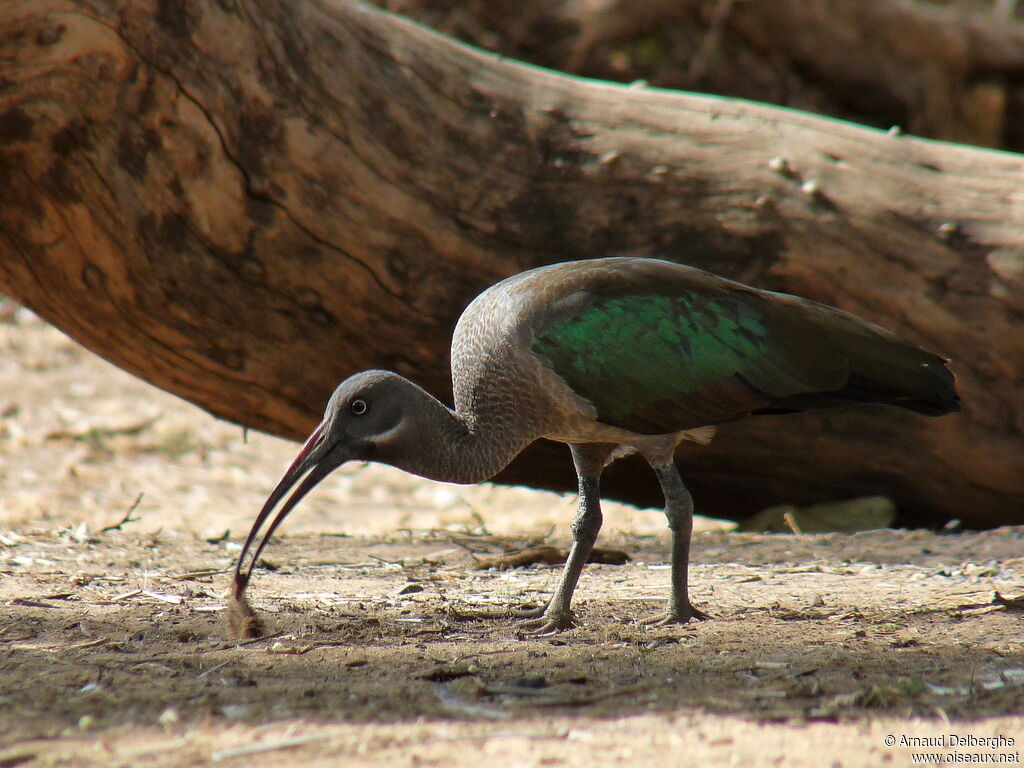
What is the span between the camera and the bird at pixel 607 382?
14.4ft

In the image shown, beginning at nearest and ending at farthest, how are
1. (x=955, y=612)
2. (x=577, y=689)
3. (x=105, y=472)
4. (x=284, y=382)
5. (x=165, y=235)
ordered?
(x=577, y=689), (x=955, y=612), (x=165, y=235), (x=284, y=382), (x=105, y=472)

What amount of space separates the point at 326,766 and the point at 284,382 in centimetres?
335

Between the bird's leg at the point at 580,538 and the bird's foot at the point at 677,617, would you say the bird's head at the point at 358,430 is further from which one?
the bird's foot at the point at 677,617

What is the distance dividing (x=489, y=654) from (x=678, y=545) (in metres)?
0.99

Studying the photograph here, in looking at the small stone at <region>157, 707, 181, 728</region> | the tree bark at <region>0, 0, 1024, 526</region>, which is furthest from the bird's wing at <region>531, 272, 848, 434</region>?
the small stone at <region>157, 707, 181, 728</region>

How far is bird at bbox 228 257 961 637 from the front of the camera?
4398 millimetres

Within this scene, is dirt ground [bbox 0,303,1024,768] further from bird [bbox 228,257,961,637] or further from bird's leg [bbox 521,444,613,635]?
bird [bbox 228,257,961,637]

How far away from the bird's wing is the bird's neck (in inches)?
13.6

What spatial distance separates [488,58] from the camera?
6199mm

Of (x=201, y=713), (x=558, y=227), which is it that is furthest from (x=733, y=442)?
(x=201, y=713)

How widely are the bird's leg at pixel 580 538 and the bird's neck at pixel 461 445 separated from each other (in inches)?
16.3

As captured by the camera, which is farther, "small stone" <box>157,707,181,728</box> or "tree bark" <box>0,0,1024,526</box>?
"tree bark" <box>0,0,1024,526</box>

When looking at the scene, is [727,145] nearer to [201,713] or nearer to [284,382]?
[284,382]

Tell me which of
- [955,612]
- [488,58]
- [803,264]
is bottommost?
[955,612]
